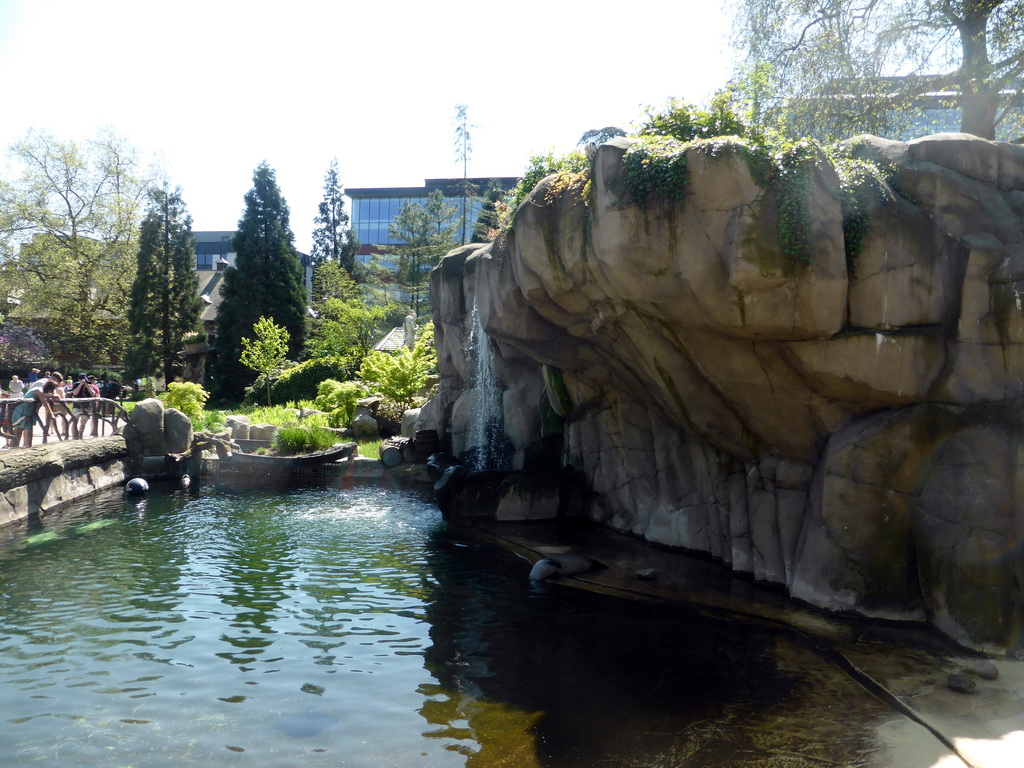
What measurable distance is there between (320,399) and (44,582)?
60.8 feet

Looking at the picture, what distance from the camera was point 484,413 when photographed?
1988 cm

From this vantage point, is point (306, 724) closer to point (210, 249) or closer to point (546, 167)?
point (546, 167)

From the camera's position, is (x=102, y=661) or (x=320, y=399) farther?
(x=320, y=399)

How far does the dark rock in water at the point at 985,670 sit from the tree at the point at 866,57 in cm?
1108

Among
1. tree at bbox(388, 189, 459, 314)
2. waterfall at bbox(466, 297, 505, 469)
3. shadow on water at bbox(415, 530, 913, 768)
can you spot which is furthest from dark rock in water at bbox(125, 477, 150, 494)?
tree at bbox(388, 189, 459, 314)

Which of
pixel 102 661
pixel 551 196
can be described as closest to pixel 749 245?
pixel 551 196

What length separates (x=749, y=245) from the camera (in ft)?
29.9

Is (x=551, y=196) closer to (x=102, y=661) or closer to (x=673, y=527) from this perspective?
(x=673, y=527)

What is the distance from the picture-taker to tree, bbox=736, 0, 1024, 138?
1522 centimetres

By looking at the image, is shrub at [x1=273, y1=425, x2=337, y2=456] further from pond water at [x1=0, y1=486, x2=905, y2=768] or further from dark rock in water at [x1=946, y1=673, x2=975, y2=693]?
dark rock in water at [x1=946, y1=673, x2=975, y2=693]

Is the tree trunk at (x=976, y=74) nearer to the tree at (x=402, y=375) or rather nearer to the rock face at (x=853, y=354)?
the rock face at (x=853, y=354)

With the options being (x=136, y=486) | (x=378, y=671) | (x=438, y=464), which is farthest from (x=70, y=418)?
(x=378, y=671)

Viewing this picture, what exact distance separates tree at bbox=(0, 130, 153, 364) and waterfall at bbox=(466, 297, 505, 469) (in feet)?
91.5

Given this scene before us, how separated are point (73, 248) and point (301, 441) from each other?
81.6ft
